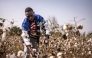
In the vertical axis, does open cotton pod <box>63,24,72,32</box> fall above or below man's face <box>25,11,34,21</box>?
below

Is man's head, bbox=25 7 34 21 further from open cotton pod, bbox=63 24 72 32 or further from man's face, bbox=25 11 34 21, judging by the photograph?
open cotton pod, bbox=63 24 72 32

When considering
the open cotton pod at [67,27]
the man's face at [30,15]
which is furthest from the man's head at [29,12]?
the open cotton pod at [67,27]

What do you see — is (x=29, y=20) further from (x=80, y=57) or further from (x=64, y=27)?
(x=64, y=27)

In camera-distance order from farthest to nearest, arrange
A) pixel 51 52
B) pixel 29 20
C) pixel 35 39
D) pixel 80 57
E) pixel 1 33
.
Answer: pixel 35 39 < pixel 29 20 < pixel 80 57 < pixel 51 52 < pixel 1 33

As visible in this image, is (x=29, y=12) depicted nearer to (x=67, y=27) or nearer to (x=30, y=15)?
(x=30, y=15)

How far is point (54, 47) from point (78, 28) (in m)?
0.37

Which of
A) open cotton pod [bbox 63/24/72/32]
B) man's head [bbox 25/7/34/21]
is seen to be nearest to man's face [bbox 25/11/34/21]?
man's head [bbox 25/7/34/21]

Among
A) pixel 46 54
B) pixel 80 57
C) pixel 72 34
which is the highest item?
pixel 72 34

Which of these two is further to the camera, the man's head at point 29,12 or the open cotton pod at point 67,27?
the man's head at point 29,12

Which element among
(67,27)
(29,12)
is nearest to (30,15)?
(29,12)

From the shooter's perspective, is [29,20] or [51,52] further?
[29,20]

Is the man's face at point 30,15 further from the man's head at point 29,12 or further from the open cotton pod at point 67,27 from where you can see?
the open cotton pod at point 67,27

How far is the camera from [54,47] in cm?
222

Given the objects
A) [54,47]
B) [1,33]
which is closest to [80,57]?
[54,47]
